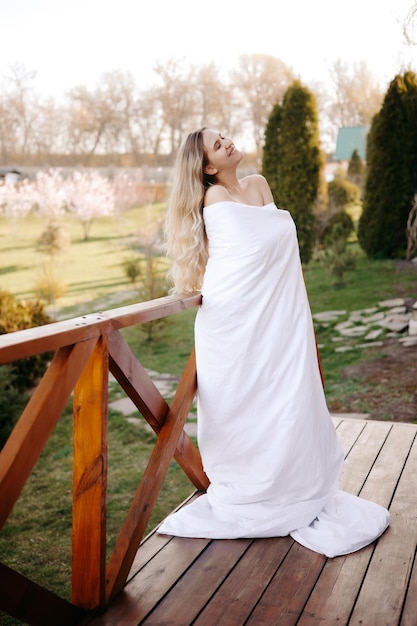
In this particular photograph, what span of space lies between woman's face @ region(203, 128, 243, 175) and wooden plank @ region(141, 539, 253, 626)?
56.0 inches

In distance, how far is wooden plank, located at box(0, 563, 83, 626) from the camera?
5.00ft

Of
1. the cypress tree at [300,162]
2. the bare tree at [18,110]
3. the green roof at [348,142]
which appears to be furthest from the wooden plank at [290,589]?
the green roof at [348,142]

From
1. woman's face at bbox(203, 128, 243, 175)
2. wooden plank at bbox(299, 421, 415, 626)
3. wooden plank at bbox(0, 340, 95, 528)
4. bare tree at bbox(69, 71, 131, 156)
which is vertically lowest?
wooden plank at bbox(299, 421, 415, 626)

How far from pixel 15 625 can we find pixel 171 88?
31.9 feet

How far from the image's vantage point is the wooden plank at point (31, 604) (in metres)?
1.52

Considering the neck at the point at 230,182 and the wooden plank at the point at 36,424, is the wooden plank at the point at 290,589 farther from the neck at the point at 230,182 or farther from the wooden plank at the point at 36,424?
the neck at the point at 230,182

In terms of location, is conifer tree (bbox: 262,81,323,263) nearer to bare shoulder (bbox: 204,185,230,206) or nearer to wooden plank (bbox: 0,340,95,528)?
bare shoulder (bbox: 204,185,230,206)

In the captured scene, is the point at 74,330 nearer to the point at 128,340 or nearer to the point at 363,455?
the point at 363,455

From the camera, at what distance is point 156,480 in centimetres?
212

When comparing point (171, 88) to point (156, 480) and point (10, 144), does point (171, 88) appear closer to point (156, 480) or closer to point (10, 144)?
point (10, 144)

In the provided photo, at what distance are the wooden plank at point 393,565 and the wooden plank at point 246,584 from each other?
0.30 metres

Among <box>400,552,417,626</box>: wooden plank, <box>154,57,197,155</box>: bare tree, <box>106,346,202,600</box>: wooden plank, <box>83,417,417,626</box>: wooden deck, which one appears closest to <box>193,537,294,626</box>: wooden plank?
<box>83,417,417,626</box>: wooden deck

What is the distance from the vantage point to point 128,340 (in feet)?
27.5

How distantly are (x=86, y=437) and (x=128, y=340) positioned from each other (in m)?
6.54
